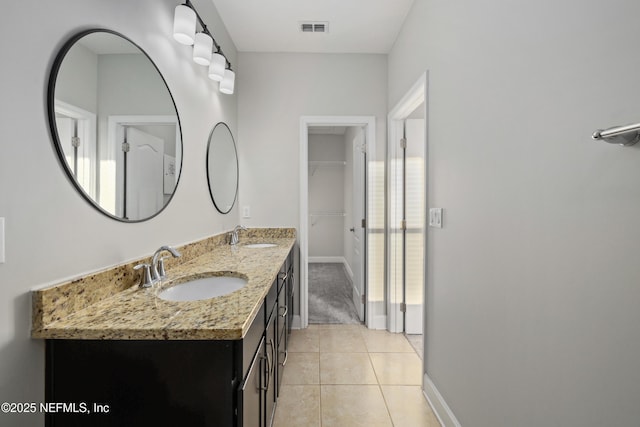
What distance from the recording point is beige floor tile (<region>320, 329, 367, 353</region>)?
2484 millimetres

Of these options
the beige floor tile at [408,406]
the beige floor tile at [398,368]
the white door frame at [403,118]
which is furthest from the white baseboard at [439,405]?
the white door frame at [403,118]

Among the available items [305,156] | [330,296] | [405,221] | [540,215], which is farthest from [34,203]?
[330,296]

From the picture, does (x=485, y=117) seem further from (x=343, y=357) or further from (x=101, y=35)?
(x=343, y=357)

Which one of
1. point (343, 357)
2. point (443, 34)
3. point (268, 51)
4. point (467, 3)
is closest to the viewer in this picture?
point (467, 3)

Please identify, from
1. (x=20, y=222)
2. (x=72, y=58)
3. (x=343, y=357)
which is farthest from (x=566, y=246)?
(x=343, y=357)

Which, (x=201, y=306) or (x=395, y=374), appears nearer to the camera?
(x=201, y=306)

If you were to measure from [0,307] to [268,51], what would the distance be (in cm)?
281

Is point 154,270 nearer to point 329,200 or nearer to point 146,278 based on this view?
point 146,278

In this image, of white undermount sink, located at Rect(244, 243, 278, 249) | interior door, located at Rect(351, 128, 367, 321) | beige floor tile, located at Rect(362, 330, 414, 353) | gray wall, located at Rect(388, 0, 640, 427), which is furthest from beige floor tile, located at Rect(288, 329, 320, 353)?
gray wall, located at Rect(388, 0, 640, 427)

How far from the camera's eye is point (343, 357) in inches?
92.8

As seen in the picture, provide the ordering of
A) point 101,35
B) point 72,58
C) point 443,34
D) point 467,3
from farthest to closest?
point 443,34
point 467,3
point 101,35
point 72,58

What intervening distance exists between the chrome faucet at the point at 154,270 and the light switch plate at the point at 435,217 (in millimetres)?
1361

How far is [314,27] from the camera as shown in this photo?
248cm

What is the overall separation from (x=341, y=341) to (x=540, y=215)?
2105 millimetres
